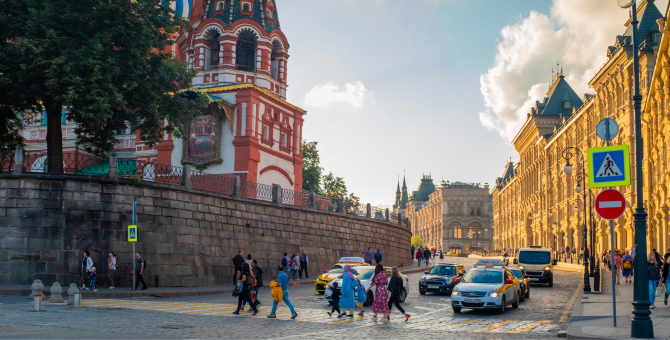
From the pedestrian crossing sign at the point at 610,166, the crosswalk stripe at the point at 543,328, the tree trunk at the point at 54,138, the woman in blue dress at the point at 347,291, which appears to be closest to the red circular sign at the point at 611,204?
the pedestrian crossing sign at the point at 610,166

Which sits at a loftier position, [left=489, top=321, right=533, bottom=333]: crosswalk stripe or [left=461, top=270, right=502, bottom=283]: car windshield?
[left=461, top=270, right=502, bottom=283]: car windshield

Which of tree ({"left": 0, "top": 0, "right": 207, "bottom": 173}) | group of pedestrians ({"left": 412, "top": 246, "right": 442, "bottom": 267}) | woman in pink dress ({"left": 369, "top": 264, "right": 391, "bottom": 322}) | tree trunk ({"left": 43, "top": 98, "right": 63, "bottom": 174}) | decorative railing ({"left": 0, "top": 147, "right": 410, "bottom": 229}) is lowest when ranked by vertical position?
group of pedestrians ({"left": 412, "top": 246, "right": 442, "bottom": 267})

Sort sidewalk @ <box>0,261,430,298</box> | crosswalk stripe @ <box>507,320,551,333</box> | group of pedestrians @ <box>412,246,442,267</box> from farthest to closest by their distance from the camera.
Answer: group of pedestrians @ <box>412,246,442,267</box> → sidewalk @ <box>0,261,430,298</box> → crosswalk stripe @ <box>507,320,551,333</box>

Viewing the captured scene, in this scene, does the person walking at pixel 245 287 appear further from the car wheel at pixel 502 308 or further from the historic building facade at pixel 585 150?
the historic building facade at pixel 585 150

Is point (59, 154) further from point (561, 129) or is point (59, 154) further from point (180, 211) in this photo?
point (561, 129)

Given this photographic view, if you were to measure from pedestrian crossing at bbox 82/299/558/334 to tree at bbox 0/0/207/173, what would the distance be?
28.0 feet

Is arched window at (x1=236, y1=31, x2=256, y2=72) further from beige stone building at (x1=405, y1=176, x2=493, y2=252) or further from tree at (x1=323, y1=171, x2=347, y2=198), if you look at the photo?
beige stone building at (x1=405, y1=176, x2=493, y2=252)

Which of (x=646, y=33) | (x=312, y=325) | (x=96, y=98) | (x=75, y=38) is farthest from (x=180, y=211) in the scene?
(x=646, y=33)

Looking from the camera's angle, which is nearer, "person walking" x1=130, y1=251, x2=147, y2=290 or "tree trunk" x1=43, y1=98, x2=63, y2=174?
"person walking" x1=130, y1=251, x2=147, y2=290

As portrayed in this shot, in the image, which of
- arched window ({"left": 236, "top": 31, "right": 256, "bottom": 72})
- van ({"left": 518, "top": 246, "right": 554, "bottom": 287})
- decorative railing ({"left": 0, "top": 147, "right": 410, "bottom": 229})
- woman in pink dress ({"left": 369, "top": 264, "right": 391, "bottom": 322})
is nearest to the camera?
woman in pink dress ({"left": 369, "top": 264, "right": 391, "bottom": 322})

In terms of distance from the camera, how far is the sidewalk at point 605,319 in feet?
41.9

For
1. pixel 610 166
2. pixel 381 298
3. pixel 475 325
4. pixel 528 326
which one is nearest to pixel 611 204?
pixel 610 166

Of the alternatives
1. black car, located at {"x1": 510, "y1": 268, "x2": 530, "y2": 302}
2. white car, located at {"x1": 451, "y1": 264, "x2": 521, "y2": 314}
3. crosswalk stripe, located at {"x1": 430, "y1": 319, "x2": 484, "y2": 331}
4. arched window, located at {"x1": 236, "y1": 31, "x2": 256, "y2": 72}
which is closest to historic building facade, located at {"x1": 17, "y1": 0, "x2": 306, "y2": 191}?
arched window, located at {"x1": 236, "y1": 31, "x2": 256, "y2": 72}

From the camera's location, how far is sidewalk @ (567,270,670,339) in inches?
503
